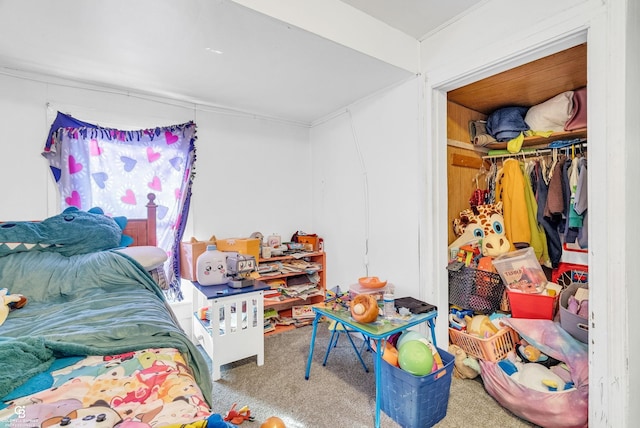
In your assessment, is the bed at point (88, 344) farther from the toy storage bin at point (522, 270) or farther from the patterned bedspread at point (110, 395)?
the toy storage bin at point (522, 270)

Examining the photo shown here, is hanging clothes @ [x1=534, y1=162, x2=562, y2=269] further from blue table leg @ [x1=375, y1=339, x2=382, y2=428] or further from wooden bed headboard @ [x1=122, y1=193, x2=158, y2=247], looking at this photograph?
wooden bed headboard @ [x1=122, y1=193, x2=158, y2=247]

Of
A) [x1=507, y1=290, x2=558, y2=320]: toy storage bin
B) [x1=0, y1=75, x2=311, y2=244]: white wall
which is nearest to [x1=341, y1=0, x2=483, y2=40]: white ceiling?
[x1=0, y1=75, x2=311, y2=244]: white wall

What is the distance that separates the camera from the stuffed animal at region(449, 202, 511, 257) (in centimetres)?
229

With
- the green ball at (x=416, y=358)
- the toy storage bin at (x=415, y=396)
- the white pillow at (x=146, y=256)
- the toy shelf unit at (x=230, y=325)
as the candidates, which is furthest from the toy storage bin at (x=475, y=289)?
the white pillow at (x=146, y=256)

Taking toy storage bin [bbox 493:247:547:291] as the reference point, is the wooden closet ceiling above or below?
above

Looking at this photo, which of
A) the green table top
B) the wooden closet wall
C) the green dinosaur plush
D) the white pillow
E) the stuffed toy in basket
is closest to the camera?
the stuffed toy in basket

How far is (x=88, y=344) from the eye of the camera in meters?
1.10

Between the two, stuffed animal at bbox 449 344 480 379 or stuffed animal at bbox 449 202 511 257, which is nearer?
stuffed animal at bbox 449 344 480 379

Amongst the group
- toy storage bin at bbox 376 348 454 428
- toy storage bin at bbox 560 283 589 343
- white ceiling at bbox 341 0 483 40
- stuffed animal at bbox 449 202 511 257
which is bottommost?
toy storage bin at bbox 376 348 454 428

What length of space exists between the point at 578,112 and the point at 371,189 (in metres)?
1.55

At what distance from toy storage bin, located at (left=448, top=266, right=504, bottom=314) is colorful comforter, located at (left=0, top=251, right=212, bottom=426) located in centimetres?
189

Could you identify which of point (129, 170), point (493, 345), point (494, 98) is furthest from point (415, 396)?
point (129, 170)

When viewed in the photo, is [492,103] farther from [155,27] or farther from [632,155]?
[155,27]

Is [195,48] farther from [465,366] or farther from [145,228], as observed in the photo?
[465,366]
